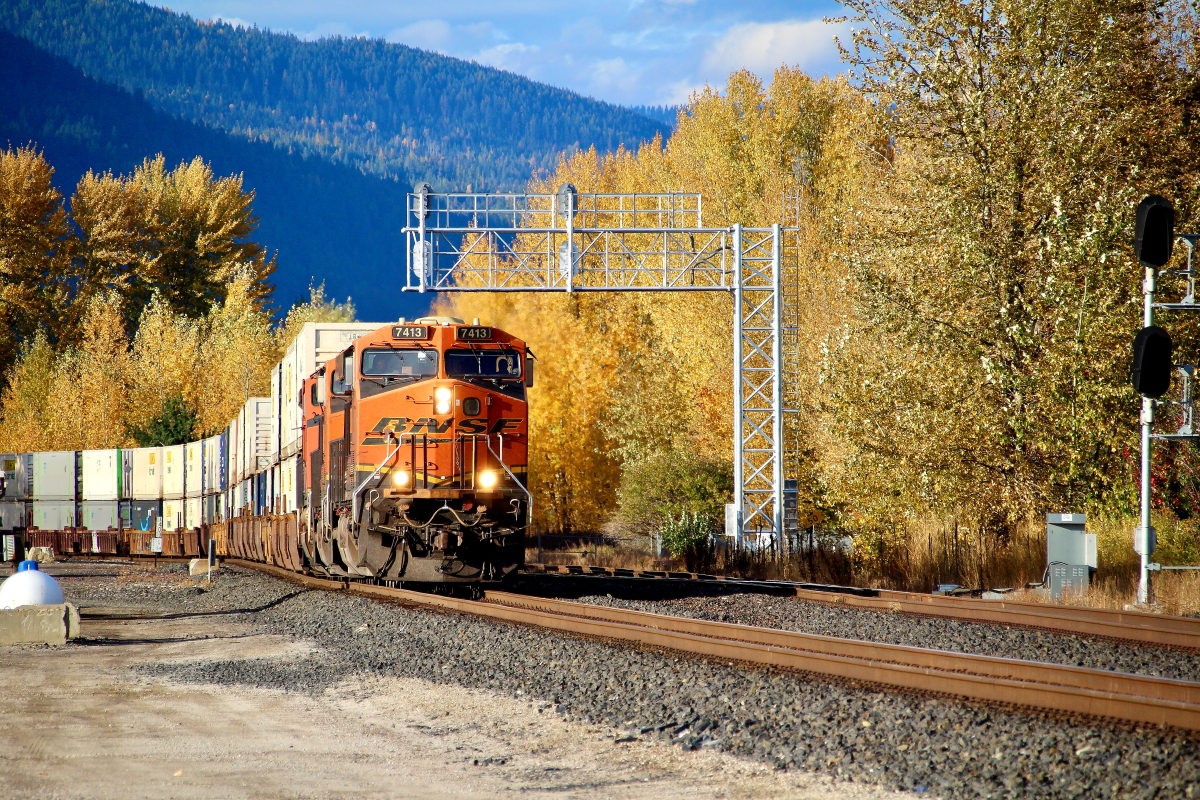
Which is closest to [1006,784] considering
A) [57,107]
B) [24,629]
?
[24,629]

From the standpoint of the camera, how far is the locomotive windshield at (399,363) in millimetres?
14164

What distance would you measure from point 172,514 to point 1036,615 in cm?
3062

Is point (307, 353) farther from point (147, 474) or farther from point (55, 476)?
point (55, 476)

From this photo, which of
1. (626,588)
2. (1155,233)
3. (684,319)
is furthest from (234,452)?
(1155,233)

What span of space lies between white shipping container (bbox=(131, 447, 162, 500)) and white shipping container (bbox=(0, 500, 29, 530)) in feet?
14.2

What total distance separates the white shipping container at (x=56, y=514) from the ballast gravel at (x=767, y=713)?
28484 mm

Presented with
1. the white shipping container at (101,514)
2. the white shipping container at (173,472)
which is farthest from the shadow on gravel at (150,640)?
the white shipping container at (101,514)

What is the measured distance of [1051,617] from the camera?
11367 mm

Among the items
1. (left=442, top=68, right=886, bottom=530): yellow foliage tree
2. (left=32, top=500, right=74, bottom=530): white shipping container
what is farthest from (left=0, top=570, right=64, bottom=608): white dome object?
(left=32, top=500, right=74, bottom=530): white shipping container

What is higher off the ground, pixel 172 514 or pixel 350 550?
pixel 350 550

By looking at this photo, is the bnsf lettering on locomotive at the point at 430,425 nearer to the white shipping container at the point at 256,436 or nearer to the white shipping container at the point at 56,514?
the white shipping container at the point at 256,436

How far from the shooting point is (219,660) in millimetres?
10562

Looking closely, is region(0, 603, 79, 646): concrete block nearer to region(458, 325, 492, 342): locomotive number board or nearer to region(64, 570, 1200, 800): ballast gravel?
region(64, 570, 1200, 800): ballast gravel

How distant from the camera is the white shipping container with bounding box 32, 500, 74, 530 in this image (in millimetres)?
36844
